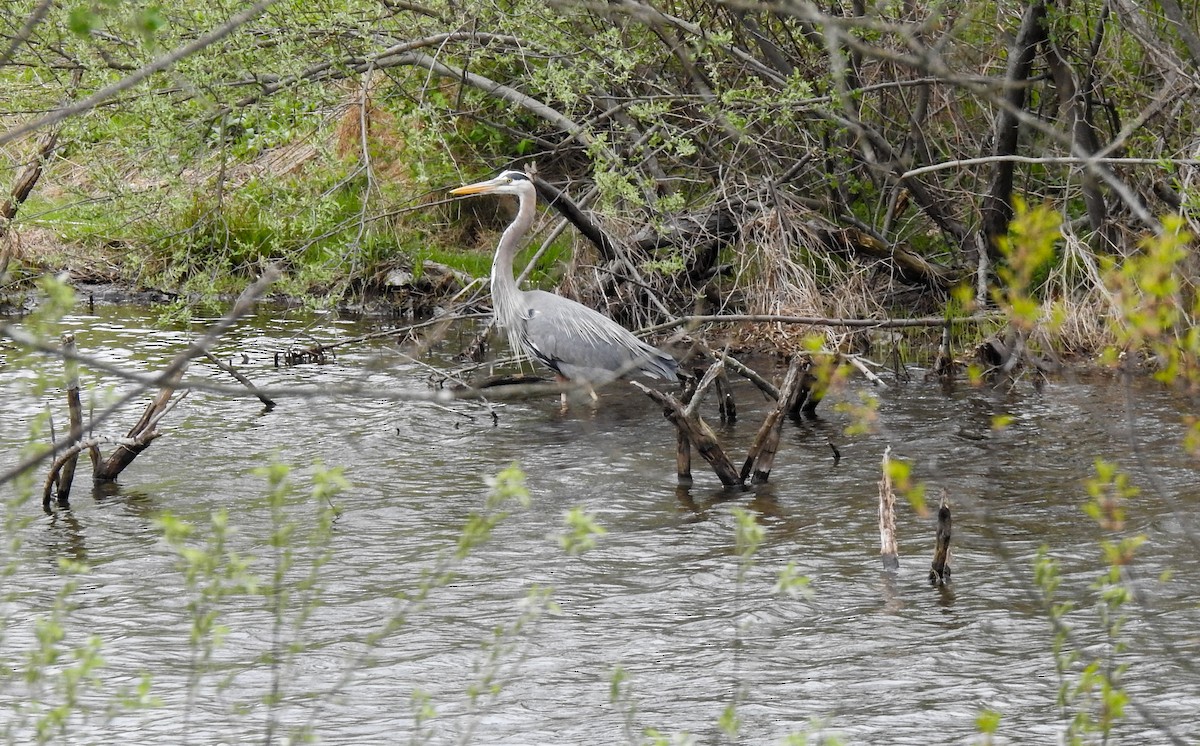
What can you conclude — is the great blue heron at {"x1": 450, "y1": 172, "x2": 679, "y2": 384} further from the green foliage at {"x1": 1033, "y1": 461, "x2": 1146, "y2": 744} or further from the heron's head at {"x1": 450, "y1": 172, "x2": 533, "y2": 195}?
the green foliage at {"x1": 1033, "y1": 461, "x2": 1146, "y2": 744}

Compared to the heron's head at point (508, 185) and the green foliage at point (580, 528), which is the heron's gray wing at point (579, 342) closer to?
the heron's head at point (508, 185)

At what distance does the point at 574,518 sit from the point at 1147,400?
7932mm

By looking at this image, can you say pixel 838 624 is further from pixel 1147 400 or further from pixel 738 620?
pixel 1147 400

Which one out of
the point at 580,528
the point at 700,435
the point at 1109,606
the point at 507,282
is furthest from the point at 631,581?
the point at 507,282

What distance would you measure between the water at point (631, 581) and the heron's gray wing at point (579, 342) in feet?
1.80

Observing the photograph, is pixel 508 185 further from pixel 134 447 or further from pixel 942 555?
pixel 942 555

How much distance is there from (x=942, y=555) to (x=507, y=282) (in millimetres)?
5566

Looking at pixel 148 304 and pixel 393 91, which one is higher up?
pixel 393 91

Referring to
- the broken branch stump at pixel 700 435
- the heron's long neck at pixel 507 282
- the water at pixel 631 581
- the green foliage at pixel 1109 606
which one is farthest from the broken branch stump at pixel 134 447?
the green foliage at pixel 1109 606

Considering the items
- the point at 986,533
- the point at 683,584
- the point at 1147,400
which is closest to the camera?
the point at 683,584

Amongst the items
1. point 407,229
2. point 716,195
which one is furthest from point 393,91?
point 407,229

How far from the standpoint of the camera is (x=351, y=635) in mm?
5797

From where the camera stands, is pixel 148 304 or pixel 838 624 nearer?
pixel 838 624

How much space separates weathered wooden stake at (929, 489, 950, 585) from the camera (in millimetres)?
6203
